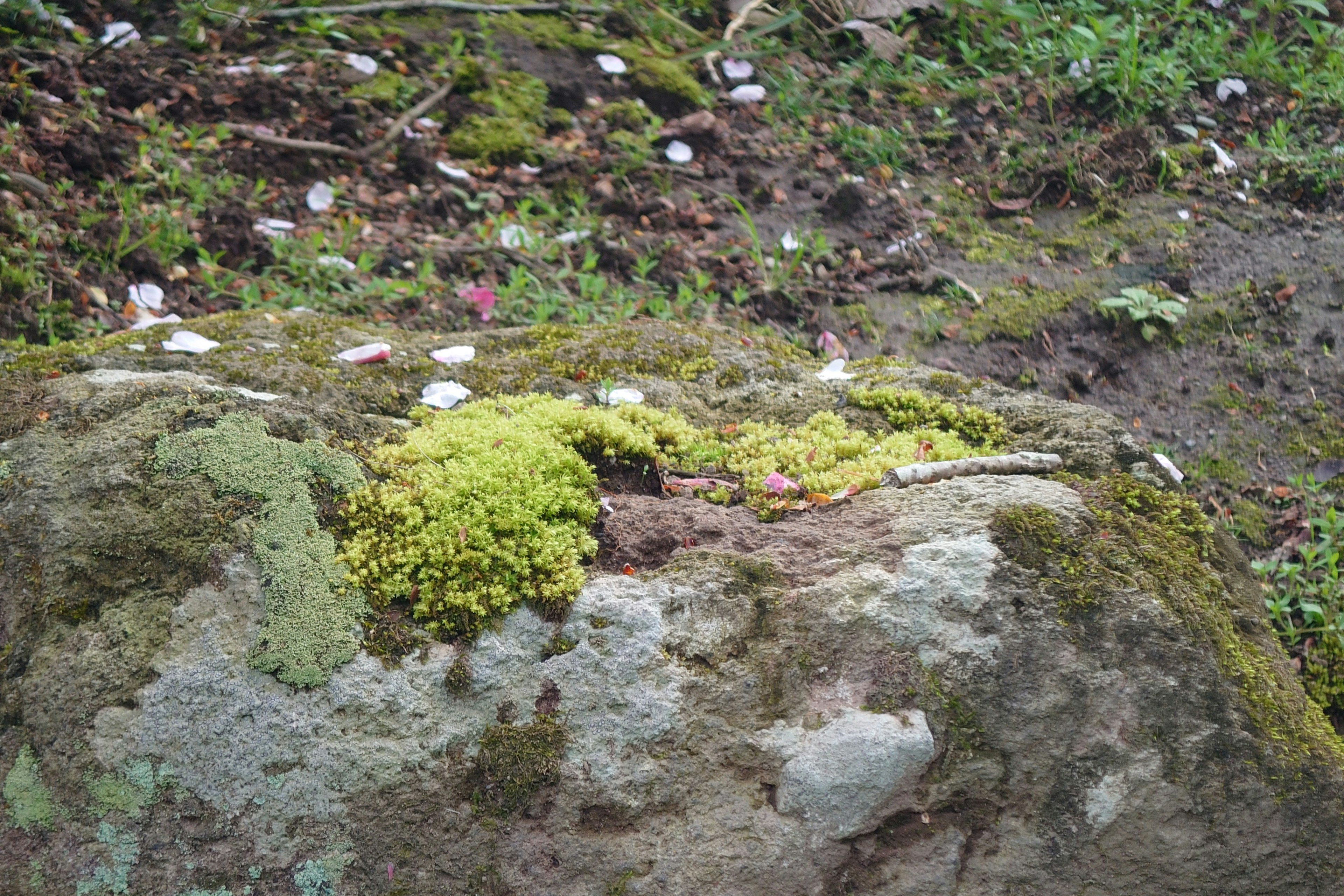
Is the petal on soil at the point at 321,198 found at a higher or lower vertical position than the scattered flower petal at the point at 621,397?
lower

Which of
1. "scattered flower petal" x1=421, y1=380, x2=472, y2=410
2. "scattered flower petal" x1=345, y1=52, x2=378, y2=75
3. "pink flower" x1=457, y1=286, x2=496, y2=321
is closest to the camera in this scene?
"scattered flower petal" x1=421, y1=380, x2=472, y2=410

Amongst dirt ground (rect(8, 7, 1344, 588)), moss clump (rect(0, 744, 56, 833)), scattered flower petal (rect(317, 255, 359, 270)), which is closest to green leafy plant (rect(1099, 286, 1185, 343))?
dirt ground (rect(8, 7, 1344, 588))

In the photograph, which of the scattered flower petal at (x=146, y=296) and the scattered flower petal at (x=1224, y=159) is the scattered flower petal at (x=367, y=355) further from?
the scattered flower petal at (x=1224, y=159)

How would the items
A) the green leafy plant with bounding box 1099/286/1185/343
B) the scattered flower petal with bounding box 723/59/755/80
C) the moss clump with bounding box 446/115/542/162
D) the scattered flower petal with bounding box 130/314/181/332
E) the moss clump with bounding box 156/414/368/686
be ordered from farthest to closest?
the scattered flower petal with bounding box 723/59/755/80 < the moss clump with bounding box 446/115/542/162 < the green leafy plant with bounding box 1099/286/1185/343 < the scattered flower petal with bounding box 130/314/181/332 < the moss clump with bounding box 156/414/368/686

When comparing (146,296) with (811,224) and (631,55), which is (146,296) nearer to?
(811,224)

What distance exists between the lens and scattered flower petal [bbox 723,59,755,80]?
6309 millimetres

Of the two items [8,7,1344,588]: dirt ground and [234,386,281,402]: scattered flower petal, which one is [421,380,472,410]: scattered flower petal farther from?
[8,7,1344,588]: dirt ground

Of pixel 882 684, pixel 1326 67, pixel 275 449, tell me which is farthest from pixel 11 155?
pixel 1326 67

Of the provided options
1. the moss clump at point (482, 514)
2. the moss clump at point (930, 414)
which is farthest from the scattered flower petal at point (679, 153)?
the moss clump at point (482, 514)

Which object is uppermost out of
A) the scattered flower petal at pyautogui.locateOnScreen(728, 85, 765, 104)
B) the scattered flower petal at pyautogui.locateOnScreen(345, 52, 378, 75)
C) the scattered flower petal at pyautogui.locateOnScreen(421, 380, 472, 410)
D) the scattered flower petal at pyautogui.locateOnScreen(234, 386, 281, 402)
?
the scattered flower petal at pyautogui.locateOnScreen(234, 386, 281, 402)

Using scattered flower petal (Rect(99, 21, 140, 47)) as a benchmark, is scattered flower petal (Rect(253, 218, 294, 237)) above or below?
below

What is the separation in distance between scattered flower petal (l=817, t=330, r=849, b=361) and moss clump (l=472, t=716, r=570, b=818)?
8.91 ft

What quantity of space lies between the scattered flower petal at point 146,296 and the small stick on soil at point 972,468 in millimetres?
3074

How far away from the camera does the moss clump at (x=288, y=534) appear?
1.91 m
